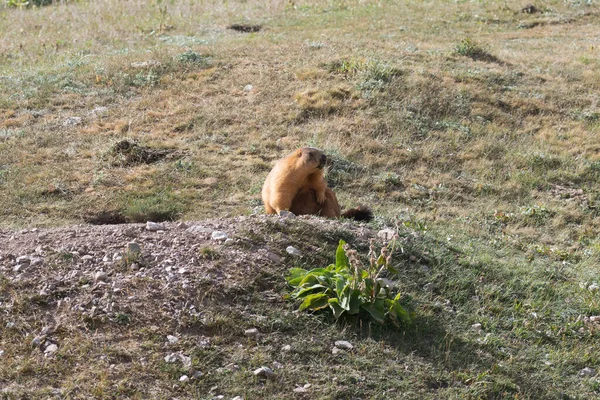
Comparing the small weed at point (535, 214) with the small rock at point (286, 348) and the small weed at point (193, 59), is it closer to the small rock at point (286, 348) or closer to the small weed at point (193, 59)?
the small rock at point (286, 348)

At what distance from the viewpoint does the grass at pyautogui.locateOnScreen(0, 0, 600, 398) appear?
17.5ft

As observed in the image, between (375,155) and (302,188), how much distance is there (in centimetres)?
351

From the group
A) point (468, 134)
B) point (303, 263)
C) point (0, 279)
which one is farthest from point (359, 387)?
point (468, 134)

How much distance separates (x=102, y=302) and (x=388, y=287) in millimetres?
2197

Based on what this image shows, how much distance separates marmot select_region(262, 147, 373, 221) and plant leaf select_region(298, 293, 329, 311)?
7.93 ft

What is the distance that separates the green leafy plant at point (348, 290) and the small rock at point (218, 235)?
Answer: 0.78m

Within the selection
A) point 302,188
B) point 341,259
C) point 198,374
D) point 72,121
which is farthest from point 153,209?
point 198,374

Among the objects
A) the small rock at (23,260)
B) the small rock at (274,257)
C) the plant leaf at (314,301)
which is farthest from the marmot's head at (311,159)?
the small rock at (23,260)

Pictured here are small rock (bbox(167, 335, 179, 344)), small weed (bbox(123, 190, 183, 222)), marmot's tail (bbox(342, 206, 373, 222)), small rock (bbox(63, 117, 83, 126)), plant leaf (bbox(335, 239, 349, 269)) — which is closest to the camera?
small rock (bbox(167, 335, 179, 344))

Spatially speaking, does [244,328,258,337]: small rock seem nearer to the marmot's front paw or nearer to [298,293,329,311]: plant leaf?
→ [298,293,329,311]: plant leaf

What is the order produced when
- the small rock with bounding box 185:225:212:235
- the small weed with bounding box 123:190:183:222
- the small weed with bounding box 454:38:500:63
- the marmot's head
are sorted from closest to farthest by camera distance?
1. the small rock with bounding box 185:225:212:235
2. the marmot's head
3. the small weed with bounding box 123:190:183:222
4. the small weed with bounding box 454:38:500:63

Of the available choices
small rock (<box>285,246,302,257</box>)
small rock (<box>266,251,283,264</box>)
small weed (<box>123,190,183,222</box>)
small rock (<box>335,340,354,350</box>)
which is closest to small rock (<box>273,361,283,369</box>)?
small rock (<box>335,340,354,350</box>)

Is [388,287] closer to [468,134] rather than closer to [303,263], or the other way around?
[303,263]

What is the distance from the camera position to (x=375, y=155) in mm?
11102
